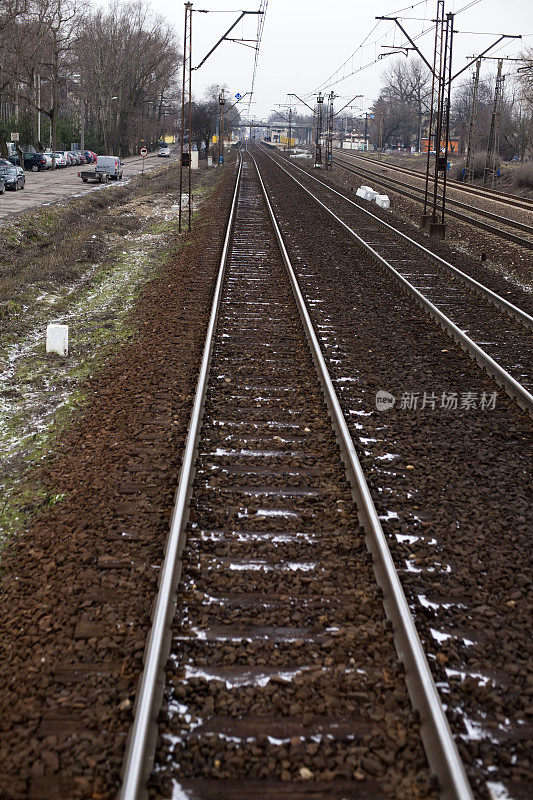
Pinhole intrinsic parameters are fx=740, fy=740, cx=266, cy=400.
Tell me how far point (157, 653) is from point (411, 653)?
1.37m

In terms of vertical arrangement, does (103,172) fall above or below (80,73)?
below

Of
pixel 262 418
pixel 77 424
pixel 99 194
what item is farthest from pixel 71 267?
pixel 99 194

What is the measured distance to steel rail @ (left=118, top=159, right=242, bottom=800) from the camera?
3271 millimetres

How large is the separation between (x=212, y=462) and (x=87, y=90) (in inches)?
3540

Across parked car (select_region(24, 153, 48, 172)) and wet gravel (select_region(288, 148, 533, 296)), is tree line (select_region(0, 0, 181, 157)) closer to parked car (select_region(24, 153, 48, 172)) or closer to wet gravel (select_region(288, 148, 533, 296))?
parked car (select_region(24, 153, 48, 172))

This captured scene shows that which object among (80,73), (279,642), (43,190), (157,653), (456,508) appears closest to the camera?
(157,653)

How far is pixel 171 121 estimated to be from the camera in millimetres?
140625

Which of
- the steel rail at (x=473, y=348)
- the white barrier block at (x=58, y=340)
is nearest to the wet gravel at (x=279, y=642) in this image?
the steel rail at (x=473, y=348)

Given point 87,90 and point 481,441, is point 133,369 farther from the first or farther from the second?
point 87,90

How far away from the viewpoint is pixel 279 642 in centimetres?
438

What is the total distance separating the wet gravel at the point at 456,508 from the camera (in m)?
3.86

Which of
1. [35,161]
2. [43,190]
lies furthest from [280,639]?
[35,161]

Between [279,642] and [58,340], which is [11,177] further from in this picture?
[279,642]

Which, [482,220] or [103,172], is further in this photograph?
[103,172]
